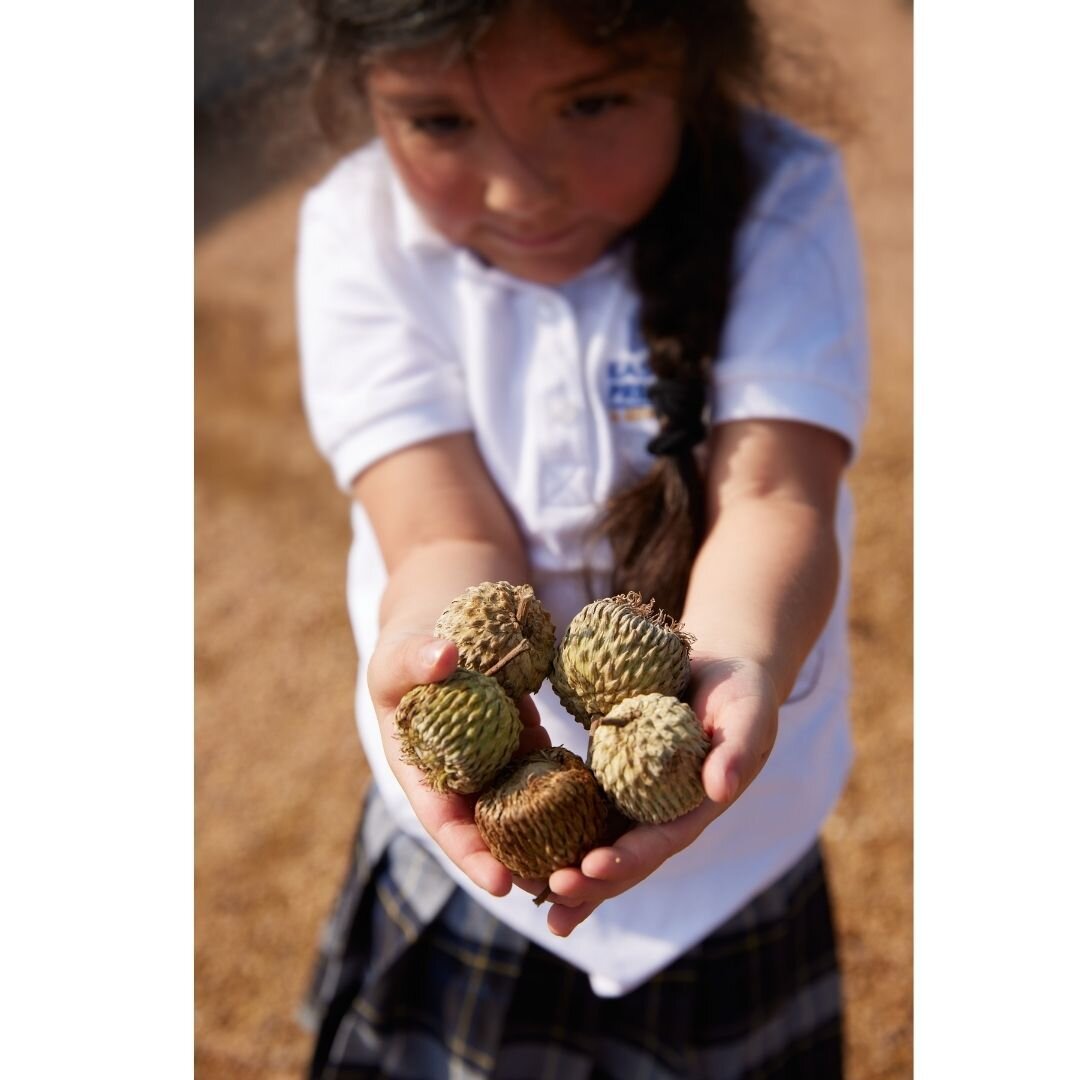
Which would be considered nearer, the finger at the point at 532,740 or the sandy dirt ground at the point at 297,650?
the finger at the point at 532,740

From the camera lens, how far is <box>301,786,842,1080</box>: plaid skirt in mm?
A: 1584

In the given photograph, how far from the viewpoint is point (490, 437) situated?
1582 millimetres

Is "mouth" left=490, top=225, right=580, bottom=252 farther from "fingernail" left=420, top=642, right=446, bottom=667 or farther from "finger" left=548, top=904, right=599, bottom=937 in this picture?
"finger" left=548, top=904, right=599, bottom=937

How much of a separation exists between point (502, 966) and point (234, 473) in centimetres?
262

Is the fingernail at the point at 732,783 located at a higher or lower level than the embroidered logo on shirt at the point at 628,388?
higher

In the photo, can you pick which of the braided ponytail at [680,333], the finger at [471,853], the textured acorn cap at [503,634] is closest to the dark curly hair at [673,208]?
the braided ponytail at [680,333]

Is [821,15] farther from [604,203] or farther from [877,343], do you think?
[877,343]

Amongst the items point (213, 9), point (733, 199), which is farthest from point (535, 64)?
point (213, 9)

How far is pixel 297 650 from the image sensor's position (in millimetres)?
3297

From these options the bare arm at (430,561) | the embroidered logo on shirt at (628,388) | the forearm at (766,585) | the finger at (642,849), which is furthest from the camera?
the embroidered logo on shirt at (628,388)

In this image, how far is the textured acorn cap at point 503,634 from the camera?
3.65ft

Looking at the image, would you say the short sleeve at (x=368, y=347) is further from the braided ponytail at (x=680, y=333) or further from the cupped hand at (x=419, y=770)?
the cupped hand at (x=419, y=770)

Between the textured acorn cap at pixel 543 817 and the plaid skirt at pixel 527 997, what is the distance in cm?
57

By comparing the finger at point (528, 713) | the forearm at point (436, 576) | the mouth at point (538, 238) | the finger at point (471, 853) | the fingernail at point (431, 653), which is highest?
the mouth at point (538, 238)
